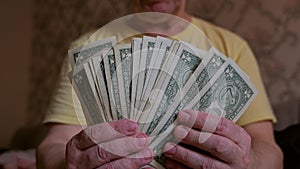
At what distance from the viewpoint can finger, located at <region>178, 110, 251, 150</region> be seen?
0.82 m

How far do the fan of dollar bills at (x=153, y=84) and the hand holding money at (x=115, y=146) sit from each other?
0.12ft

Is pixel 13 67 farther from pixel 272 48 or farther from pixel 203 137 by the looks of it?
pixel 203 137

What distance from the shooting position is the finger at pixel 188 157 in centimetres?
83

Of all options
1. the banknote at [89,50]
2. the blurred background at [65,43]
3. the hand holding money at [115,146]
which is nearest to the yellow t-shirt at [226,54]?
the banknote at [89,50]

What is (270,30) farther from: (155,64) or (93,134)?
(93,134)

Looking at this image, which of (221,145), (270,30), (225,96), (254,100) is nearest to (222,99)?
(225,96)

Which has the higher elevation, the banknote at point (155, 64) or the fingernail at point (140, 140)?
the banknote at point (155, 64)

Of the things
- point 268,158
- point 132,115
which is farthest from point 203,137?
point 268,158

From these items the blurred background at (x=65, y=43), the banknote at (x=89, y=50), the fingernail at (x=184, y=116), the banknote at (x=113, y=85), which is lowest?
the blurred background at (x=65, y=43)

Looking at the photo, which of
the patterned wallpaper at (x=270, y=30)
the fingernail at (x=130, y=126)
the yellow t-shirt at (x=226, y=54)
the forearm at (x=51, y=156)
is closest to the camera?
the fingernail at (x=130, y=126)

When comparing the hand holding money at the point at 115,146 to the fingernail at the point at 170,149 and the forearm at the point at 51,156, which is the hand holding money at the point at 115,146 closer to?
the fingernail at the point at 170,149

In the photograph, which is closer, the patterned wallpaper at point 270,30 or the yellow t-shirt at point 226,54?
the yellow t-shirt at point 226,54

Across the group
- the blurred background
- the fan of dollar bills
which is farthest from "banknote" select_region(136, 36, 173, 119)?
the blurred background

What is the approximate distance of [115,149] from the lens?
32.1 inches
